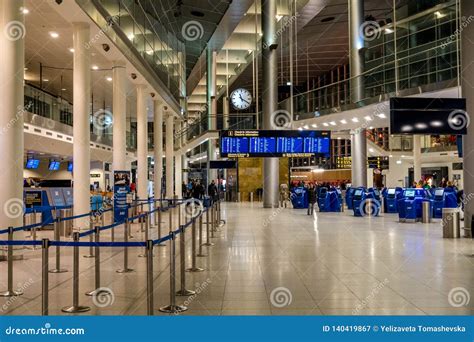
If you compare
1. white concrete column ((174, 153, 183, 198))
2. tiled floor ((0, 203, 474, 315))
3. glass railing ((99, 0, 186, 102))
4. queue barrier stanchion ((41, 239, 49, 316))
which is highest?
glass railing ((99, 0, 186, 102))

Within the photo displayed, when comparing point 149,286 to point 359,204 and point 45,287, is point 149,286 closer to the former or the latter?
point 45,287

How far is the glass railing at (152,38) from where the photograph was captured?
18891mm

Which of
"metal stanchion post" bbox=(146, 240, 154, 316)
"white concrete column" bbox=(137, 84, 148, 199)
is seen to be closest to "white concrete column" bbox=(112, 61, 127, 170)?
"white concrete column" bbox=(137, 84, 148, 199)

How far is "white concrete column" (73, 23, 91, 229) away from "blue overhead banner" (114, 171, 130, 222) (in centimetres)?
220

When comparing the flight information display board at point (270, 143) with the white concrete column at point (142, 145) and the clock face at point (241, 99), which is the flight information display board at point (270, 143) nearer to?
the white concrete column at point (142, 145)

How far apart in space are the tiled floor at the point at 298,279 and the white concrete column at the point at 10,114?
1.15 m

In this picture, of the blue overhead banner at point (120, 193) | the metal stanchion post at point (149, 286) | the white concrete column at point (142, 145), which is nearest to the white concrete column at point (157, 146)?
the white concrete column at point (142, 145)

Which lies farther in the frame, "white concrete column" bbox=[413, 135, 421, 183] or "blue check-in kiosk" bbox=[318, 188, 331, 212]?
"white concrete column" bbox=[413, 135, 421, 183]

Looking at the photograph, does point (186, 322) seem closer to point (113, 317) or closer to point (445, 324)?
point (113, 317)

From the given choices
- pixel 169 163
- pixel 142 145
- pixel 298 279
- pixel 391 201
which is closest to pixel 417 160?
pixel 391 201

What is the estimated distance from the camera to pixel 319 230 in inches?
600

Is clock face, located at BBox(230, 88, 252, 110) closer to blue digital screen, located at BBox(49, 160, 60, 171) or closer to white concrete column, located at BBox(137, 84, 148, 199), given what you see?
white concrete column, located at BBox(137, 84, 148, 199)

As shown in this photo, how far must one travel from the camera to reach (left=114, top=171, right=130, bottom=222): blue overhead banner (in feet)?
56.4

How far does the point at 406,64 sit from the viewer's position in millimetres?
20297
